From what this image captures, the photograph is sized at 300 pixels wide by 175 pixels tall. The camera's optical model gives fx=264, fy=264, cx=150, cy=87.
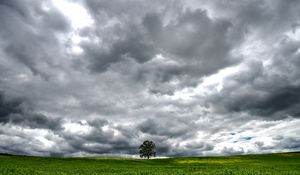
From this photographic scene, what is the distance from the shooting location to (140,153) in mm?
135000

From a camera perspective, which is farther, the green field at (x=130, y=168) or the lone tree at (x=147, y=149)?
the lone tree at (x=147, y=149)

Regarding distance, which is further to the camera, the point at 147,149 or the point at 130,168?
the point at 147,149

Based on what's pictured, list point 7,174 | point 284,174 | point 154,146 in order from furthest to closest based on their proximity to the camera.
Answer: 1. point 154,146
2. point 284,174
3. point 7,174

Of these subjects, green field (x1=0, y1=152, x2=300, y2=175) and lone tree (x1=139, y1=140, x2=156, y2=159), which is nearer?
green field (x1=0, y1=152, x2=300, y2=175)

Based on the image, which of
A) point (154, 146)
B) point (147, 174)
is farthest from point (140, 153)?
point (147, 174)

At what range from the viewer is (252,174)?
26891 millimetres

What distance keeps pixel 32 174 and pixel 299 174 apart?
26579mm

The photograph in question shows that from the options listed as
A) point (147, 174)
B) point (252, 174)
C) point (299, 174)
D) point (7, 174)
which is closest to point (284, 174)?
point (299, 174)

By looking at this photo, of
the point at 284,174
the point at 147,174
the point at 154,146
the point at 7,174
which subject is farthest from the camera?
the point at 154,146

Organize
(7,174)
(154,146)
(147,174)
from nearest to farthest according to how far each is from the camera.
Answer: (7,174)
(147,174)
(154,146)

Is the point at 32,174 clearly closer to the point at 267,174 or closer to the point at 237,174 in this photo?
the point at 237,174

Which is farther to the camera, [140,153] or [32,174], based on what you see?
[140,153]

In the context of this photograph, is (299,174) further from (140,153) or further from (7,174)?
(140,153)

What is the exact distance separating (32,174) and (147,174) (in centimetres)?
1166
